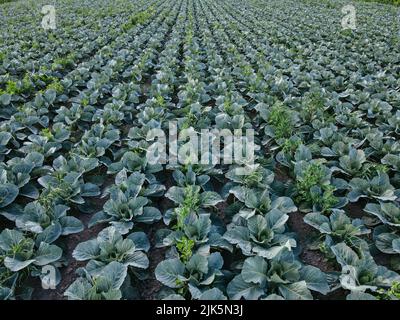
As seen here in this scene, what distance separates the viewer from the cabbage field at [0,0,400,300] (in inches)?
79.8

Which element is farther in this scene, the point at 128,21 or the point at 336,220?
the point at 128,21

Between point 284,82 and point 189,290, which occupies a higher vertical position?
point 284,82

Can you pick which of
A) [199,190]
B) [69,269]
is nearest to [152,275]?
[69,269]

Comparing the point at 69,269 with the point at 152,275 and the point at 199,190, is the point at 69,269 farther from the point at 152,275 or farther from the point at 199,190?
the point at 199,190

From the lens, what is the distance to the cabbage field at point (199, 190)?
2.03m

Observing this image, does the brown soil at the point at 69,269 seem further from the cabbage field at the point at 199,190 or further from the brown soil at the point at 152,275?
the brown soil at the point at 152,275

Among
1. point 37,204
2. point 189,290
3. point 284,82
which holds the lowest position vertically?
point 189,290

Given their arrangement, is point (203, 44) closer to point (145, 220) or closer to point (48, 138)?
point (48, 138)

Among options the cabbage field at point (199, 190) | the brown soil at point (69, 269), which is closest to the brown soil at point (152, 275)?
the cabbage field at point (199, 190)

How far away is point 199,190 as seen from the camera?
2787mm

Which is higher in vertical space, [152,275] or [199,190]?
[199,190]

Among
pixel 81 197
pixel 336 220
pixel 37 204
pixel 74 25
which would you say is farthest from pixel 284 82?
pixel 74 25

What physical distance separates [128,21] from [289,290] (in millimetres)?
10673

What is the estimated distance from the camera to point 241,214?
8.09 feet
